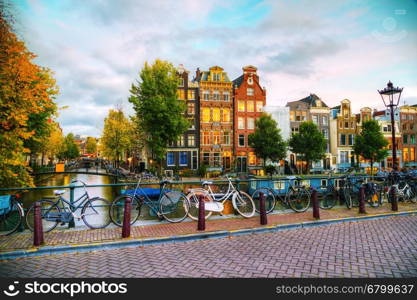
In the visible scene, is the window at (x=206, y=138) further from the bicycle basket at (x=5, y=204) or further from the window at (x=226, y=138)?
the bicycle basket at (x=5, y=204)

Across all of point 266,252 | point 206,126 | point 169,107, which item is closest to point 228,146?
point 206,126

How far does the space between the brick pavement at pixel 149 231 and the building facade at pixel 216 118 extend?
30385mm

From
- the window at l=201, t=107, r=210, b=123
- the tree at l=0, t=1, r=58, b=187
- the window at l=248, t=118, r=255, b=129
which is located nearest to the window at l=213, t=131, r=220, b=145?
the window at l=201, t=107, r=210, b=123

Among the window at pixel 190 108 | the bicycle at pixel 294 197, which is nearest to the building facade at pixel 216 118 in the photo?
the window at pixel 190 108

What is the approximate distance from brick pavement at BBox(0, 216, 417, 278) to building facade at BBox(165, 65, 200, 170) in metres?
32.4

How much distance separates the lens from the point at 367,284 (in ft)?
13.3

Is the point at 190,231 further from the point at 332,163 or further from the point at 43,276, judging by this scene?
the point at 332,163

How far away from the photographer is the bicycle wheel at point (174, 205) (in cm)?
821

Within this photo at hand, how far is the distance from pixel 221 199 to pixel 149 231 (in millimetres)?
2700

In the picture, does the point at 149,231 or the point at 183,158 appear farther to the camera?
the point at 183,158

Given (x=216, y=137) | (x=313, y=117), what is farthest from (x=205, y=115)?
(x=313, y=117)

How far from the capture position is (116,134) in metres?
42.7

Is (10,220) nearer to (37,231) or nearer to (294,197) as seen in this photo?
(37,231)

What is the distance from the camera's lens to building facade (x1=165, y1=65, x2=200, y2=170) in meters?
38.7
